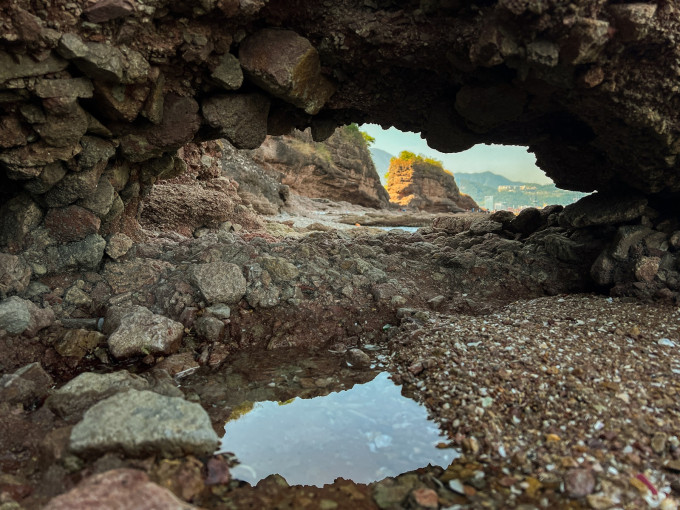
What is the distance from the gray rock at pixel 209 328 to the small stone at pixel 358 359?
1772 mm

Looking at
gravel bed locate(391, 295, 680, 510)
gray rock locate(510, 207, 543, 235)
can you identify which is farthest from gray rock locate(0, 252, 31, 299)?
gray rock locate(510, 207, 543, 235)

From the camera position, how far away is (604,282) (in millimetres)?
6918

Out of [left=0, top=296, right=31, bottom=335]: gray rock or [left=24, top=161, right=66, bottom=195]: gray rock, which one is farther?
[left=24, top=161, right=66, bottom=195]: gray rock

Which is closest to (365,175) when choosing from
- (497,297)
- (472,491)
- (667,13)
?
(497,297)

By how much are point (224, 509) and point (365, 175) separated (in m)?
32.4

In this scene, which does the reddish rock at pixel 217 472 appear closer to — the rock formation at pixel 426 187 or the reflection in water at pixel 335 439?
the reflection in water at pixel 335 439

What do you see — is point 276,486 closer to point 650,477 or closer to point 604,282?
point 650,477

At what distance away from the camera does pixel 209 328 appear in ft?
18.7

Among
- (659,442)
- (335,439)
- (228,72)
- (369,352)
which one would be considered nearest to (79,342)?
(335,439)

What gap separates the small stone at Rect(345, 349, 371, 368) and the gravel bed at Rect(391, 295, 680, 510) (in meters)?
0.39

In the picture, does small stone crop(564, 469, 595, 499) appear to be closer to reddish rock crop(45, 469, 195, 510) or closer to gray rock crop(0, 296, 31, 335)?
reddish rock crop(45, 469, 195, 510)

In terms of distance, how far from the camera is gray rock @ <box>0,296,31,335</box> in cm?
501

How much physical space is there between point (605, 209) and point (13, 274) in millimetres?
9188

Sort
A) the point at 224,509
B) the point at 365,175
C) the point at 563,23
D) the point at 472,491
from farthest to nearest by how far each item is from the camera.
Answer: the point at 365,175
the point at 563,23
the point at 472,491
the point at 224,509
